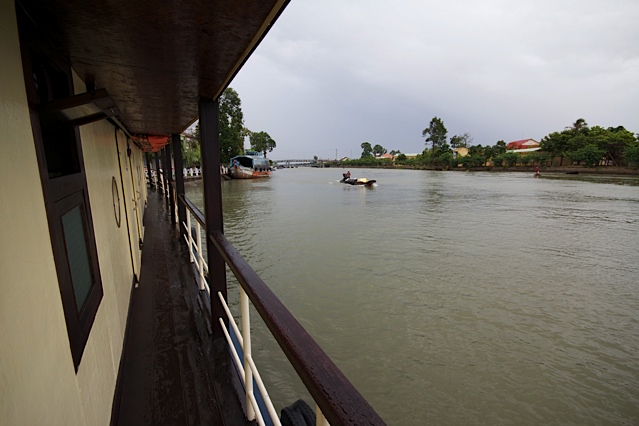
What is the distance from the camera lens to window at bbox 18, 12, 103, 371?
0.89 metres

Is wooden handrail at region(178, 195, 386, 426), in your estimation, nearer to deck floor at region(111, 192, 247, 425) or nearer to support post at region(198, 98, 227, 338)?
deck floor at region(111, 192, 247, 425)

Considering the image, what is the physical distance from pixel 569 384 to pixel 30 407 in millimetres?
5126

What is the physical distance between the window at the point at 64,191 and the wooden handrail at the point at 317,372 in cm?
59

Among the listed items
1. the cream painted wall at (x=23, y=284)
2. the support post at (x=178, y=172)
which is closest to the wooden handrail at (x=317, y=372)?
the cream painted wall at (x=23, y=284)

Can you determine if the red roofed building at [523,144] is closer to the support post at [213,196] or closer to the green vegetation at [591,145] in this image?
the green vegetation at [591,145]

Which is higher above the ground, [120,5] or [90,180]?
[120,5]

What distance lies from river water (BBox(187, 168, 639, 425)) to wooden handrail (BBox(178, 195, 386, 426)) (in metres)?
2.75

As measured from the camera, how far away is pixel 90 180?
5.51ft

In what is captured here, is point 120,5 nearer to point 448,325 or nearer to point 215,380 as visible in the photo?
point 215,380

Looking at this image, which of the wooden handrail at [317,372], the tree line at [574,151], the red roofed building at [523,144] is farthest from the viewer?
the red roofed building at [523,144]

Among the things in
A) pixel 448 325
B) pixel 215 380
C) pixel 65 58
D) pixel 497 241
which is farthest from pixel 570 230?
pixel 65 58

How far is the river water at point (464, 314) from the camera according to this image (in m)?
3.54

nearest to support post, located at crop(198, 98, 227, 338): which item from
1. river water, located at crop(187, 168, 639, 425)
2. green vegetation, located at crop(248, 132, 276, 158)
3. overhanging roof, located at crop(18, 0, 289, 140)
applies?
overhanging roof, located at crop(18, 0, 289, 140)

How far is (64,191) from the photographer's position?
3.64 feet
